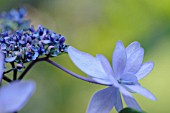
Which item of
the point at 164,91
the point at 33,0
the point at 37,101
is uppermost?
the point at 33,0

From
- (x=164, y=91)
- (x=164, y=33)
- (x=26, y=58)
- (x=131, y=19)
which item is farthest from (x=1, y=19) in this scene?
(x=131, y=19)

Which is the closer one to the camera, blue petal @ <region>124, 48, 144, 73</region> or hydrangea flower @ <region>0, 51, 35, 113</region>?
hydrangea flower @ <region>0, 51, 35, 113</region>

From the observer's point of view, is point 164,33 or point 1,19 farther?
point 164,33

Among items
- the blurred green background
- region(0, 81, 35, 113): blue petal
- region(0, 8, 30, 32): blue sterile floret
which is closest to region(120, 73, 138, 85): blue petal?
region(0, 81, 35, 113): blue petal

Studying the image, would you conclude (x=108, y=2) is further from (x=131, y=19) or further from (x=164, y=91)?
(x=164, y=91)

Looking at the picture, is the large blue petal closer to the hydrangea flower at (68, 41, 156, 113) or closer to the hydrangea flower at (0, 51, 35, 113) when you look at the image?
the hydrangea flower at (68, 41, 156, 113)

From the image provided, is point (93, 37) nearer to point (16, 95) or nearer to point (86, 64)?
point (86, 64)

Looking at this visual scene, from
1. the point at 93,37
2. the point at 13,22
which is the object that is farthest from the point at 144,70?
the point at 93,37

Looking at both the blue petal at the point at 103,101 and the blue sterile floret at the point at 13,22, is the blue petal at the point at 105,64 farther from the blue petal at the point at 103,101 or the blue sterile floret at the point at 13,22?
the blue sterile floret at the point at 13,22
